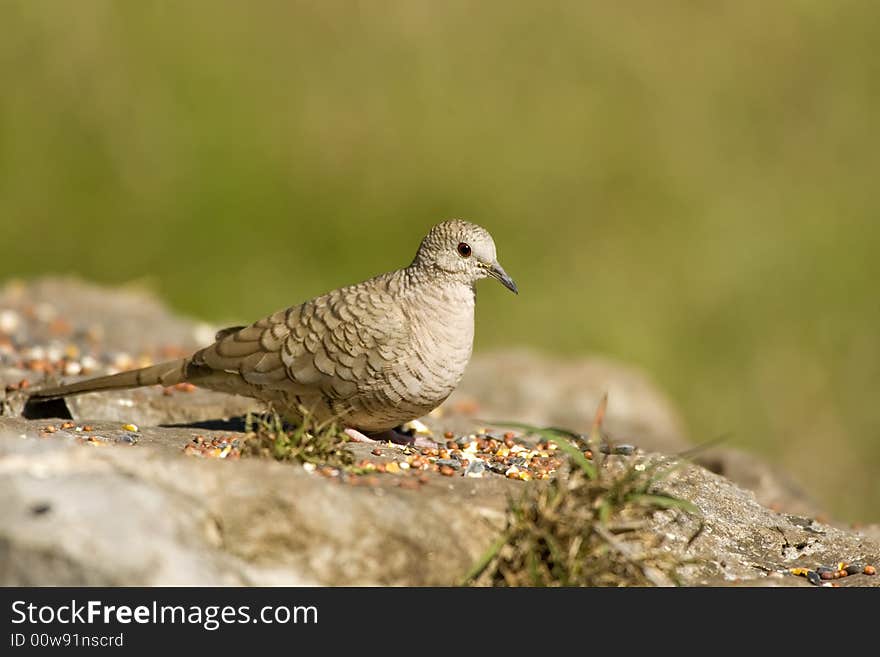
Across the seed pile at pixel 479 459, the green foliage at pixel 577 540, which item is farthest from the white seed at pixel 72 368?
the green foliage at pixel 577 540

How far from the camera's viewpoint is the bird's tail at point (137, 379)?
6.21 metres

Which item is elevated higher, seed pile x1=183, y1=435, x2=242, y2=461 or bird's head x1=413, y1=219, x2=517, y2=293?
bird's head x1=413, y1=219, x2=517, y2=293

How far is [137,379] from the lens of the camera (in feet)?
20.5

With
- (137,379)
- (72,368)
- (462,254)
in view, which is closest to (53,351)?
(72,368)

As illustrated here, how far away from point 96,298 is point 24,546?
680cm

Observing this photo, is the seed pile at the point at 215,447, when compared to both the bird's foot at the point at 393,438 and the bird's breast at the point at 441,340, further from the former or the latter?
the bird's breast at the point at 441,340

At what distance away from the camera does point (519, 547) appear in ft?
14.0

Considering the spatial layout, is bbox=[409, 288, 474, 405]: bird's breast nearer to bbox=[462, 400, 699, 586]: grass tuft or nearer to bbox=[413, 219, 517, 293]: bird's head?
bbox=[413, 219, 517, 293]: bird's head

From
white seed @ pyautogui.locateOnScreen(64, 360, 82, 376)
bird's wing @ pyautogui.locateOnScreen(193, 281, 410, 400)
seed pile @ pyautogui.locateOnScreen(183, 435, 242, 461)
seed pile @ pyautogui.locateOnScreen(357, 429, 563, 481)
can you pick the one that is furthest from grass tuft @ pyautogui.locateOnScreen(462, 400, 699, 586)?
white seed @ pyautogui.locateOnScreen(64, 360, 82, 376)

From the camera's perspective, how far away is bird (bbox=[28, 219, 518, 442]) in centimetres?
567

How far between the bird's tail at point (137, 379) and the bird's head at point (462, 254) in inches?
55.9

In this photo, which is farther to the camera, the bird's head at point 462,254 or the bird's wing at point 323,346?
the bird's head at point 462,254

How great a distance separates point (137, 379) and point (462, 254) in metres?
1.86

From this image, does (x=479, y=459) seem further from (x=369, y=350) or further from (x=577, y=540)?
(x=577, y=540)
